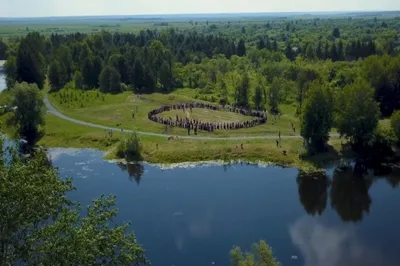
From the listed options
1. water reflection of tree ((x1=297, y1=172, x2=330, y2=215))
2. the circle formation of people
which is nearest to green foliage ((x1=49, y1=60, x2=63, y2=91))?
the circle formation of people

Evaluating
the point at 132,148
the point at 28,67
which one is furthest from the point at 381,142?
the point at 28,67

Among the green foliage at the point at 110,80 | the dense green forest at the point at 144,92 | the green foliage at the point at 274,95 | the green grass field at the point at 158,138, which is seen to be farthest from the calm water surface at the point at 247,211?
the green foliage at the point at 110,80

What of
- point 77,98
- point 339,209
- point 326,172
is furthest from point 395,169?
point 77,98

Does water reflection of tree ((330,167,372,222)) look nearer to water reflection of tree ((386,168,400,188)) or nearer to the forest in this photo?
water reflection of tree ((386,168,400,188))

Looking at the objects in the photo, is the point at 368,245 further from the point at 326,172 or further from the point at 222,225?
the point at 326,172

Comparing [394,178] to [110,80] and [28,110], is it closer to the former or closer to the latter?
[28,110]

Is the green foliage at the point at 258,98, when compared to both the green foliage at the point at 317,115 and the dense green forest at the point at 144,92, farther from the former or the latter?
the green foliage at the point at 317,115
